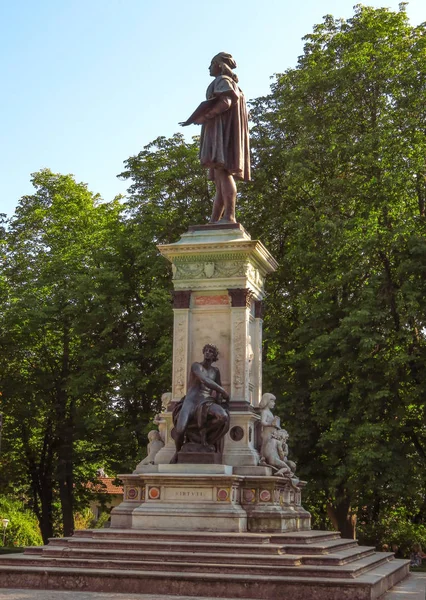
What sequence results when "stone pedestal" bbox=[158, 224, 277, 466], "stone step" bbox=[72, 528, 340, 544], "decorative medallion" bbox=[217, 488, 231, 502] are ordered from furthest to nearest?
"stone pedestal" bbox=[158, 224, 277, 466]
"decorative medallion" bbox=[217, 488, 231, 502]
"stone step" bbox=[72, 528, 340, 544]

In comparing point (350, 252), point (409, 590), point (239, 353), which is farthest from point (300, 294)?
point (409, 590)

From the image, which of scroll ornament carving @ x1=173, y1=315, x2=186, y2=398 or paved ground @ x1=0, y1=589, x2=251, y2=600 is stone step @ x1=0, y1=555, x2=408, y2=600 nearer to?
paved ground @ x1=0, y1=589, x2=251, y2=600

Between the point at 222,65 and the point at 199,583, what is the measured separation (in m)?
10.2

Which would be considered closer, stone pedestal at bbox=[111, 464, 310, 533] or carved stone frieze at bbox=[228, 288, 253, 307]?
stone pedestal at bbox=[111, 464, 310, 533]

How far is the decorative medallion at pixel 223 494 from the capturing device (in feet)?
44.4

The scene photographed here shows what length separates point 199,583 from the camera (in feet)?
34.6

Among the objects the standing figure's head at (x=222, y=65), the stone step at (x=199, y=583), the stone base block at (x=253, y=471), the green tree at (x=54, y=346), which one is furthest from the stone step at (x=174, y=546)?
the green tree at (x=54, y=346)

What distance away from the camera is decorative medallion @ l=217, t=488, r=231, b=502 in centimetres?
1354

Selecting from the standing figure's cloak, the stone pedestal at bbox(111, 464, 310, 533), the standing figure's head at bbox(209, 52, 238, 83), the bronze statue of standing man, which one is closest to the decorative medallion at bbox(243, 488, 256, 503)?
the stone pedestal at bbox(111, 464, 310, 533)

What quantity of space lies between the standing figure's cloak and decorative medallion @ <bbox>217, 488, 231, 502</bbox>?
6.35 meters

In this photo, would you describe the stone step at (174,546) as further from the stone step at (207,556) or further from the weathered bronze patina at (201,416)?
the weathered bronze patina at (201,416)

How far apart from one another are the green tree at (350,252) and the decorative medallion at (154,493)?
841 cm

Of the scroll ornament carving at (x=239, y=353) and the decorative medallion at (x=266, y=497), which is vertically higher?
the scroll ornament carving at (x=239, y=353)

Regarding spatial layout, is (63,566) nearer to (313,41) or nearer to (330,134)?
(330,134)
